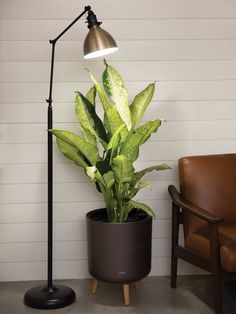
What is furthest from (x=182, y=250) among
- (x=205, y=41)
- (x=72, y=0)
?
(x=72, y=0)

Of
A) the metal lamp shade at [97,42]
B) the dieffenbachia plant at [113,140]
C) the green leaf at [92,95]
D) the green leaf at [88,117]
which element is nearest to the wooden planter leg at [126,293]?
the dieffenbachia plant at [113,140]

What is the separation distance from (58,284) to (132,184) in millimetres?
883

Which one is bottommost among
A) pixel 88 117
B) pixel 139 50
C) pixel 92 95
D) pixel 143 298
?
pixel 143 298

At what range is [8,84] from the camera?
3.43 metres

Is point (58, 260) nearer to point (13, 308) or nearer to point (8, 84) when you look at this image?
point (13, 308)

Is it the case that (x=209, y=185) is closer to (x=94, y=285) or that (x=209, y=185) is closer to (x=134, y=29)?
(x=94, y=285)

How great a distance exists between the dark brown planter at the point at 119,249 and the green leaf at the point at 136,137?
0.41 m

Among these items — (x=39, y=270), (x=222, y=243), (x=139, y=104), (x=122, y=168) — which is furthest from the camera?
(x=39, y=270)

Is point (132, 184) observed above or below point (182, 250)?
above

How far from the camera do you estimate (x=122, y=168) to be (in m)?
2.93

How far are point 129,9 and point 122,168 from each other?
3.82 ft

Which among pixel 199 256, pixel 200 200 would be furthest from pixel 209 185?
pixel 199 256

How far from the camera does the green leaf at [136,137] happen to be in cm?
299

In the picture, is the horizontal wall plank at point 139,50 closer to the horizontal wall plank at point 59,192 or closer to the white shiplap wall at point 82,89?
the white shiplap wall at point 82,89
